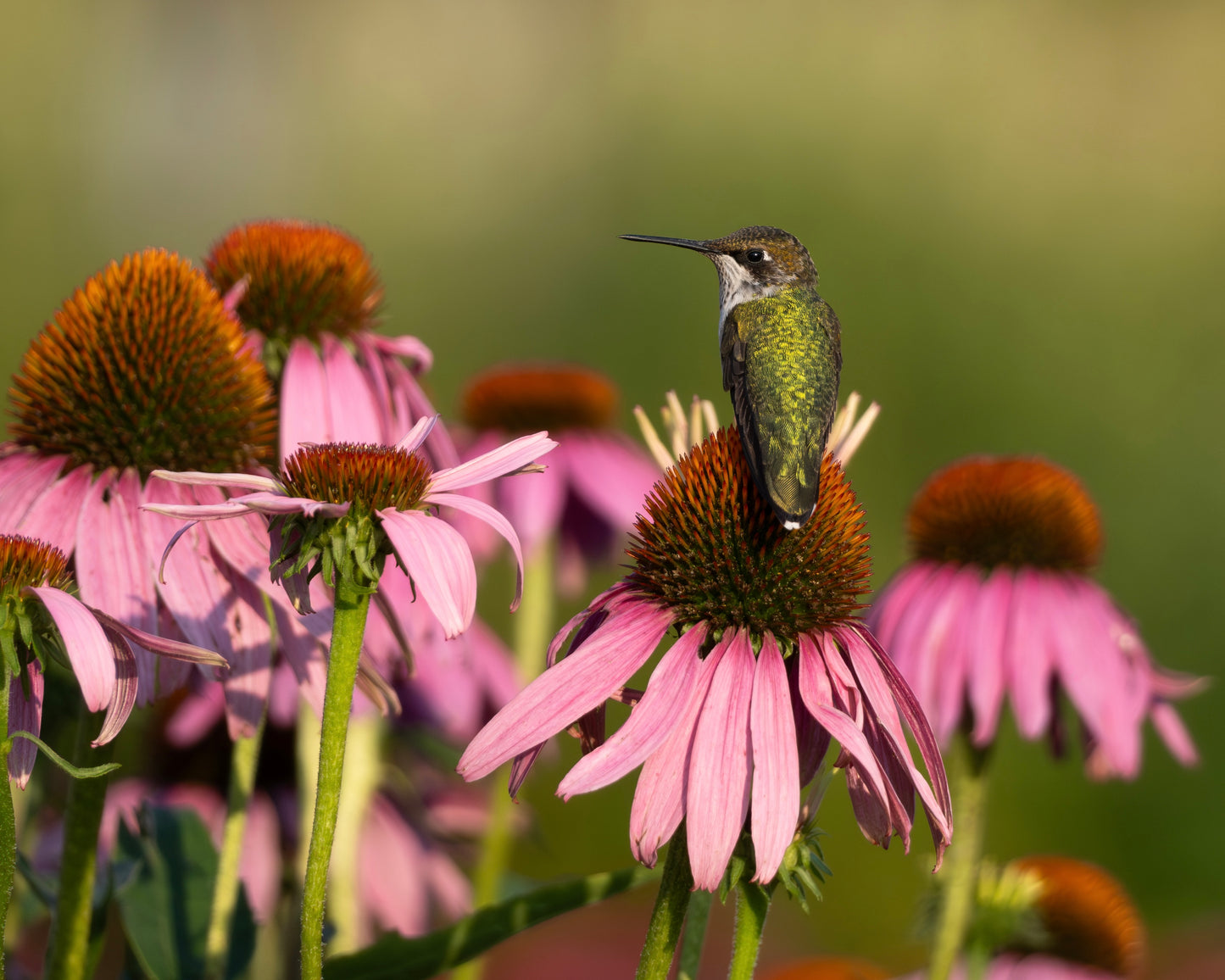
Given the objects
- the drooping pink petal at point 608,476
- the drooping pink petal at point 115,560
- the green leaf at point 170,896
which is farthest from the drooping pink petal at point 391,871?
the drooping pink petal at point 115,560

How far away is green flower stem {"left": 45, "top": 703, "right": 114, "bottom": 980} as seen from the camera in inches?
49.8

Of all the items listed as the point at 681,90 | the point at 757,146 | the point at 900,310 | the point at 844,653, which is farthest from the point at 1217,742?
the point at 681,90

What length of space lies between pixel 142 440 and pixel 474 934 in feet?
2.65

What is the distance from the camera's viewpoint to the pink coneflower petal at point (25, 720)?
108cm

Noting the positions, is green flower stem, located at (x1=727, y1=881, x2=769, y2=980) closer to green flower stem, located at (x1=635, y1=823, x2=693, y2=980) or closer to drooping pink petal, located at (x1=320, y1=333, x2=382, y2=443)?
green flower stem, located at (x1=635, y1=823, x2=693, y2=980)

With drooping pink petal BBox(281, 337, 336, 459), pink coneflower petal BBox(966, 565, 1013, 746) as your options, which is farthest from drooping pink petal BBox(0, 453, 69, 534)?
pink coneflower petal BBox(966, 565, 1013, 746)

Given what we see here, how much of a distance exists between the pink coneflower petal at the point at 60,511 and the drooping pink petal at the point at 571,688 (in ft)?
2.04

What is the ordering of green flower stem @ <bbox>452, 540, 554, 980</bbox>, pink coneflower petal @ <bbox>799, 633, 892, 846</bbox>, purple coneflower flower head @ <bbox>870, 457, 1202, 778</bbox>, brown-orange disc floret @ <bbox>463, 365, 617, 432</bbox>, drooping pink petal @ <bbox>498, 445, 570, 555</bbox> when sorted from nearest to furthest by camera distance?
pink coneflower petal @ <bbox>799, 633, 892, 846</bbox>, purple coneflower flower head @ <bbox>870, 457, 1202, 778</bbox>, green flower stem @ <bbox>452, 540, 554, 980</bbox>, drooping pink petal @ <bbox>498, 445, 570, 555</bbox>, brown-orange disc floret @ <bbox>463, 365, 617, 432</bbox>

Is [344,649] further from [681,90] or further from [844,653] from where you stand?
[681,90]

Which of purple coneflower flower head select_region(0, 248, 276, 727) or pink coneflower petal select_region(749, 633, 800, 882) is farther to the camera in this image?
purple coneflower flower head select_region(0, 248, 276, 727)

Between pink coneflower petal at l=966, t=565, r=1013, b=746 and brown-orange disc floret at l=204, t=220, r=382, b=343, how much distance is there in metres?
1.23

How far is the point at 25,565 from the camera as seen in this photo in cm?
106

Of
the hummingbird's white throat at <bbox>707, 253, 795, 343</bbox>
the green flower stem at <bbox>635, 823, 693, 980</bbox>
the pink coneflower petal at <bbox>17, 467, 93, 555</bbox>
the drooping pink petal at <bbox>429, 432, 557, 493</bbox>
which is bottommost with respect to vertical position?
the green flower stem at <bbox>635, 823, 693, 980</bbox>

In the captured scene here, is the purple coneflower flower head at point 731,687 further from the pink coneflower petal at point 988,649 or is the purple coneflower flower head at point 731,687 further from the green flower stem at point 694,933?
the pink coneflower petal at point 988,649
